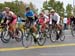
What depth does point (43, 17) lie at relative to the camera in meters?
18.4

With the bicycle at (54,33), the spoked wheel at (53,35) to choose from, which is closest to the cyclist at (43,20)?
the bicycle at (54,33)

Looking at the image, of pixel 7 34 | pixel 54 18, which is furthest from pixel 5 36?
pixel 54 18

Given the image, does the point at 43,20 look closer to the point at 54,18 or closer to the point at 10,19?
the point at 54,18

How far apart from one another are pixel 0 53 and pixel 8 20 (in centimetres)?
390

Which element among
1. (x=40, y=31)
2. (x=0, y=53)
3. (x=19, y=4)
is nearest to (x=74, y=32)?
(x=40, y=31)

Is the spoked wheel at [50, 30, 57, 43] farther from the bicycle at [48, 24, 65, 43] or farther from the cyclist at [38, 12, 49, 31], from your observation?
the cyclist at [38, 12, 49, 31]

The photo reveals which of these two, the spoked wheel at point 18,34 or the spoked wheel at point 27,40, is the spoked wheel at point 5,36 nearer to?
the spoked wheel at point 18,34

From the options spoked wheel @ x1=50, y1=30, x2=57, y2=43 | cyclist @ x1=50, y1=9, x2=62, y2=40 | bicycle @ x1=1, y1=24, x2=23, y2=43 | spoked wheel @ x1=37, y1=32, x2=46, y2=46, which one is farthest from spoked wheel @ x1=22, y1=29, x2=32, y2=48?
cyclist @ x1=50, y1=9, x2=62, y2=40

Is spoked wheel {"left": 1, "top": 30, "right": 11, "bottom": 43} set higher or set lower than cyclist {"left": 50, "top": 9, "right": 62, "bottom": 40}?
lower

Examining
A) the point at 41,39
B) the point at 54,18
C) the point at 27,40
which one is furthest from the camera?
the point at 54,18

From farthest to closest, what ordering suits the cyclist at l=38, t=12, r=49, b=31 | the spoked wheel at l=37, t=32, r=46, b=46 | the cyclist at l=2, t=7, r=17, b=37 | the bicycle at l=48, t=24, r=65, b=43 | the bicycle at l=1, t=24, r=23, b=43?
the bicycle at l=48, t=24, r=65, b=43 → the cyclist at l=38, t=12, r=49, b=31 → the cyclist at l=2, t=7, r=17, b=37 → the bicycle at l=1, t=24, r=23, b=43 → the spoked wheel at l=37, t=32, r=46, b=46

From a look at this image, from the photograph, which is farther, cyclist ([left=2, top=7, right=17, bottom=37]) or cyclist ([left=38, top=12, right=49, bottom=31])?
cyclist ([left=38, top=12, right=49, bottom=31])

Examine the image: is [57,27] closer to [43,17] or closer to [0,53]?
[43,17]

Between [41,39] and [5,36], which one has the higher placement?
[5,36]
